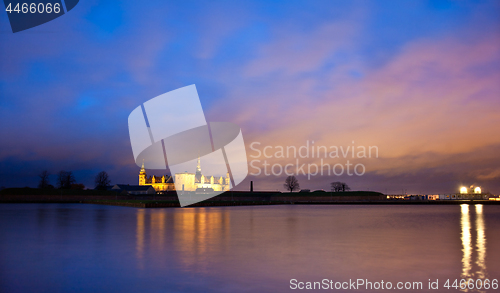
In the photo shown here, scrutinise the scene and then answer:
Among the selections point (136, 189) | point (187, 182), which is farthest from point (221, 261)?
point (187, 182)

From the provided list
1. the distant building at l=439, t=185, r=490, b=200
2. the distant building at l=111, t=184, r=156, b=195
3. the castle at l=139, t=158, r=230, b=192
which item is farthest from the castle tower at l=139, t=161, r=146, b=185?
the distant building at l=439, t=185, r=490, b=200

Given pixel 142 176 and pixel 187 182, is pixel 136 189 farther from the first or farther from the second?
pixel 142 176

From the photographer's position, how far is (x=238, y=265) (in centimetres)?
1121

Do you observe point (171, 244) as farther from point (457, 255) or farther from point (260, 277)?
point (457, 255)

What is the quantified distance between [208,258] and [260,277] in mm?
3064

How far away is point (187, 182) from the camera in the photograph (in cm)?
A: 15050

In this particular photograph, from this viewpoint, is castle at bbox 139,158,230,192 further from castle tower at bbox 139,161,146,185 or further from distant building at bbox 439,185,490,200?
distant building at bbox 439,185,490,200

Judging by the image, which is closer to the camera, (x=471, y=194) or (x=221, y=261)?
(x=221, y=261)

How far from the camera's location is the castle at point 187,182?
150 m

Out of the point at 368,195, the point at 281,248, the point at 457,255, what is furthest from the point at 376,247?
the point at 368,195

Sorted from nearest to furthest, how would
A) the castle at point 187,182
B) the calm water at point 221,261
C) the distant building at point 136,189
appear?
the calm water at point 221,261, the distant building at point 136,189, the castle at point 187,182

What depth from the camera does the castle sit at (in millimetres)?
150375

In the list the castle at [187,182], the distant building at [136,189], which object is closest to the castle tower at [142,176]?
the castle at [187,182]

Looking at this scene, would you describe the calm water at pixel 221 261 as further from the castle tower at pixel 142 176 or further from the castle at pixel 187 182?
the castle tower at pixel 142 176
